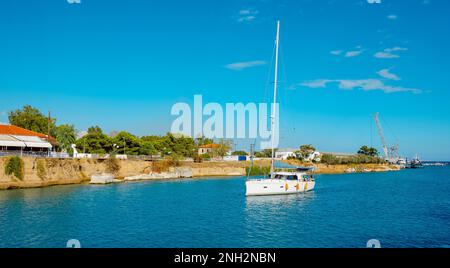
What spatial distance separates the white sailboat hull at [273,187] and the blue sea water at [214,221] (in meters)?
1.38

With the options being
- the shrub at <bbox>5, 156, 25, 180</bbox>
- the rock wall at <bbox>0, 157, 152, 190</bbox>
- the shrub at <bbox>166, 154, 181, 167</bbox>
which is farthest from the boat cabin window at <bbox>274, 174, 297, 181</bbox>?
the shrub at <bbox>166, 154, 181, 167</bbox>

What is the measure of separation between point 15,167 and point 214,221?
38.8 metres

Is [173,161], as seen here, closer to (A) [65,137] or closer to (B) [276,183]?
(A) [65,137]

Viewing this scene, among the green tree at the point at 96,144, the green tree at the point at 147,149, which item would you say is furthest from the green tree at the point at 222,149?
the green tree at the point at 96,144

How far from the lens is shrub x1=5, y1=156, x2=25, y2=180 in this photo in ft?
180

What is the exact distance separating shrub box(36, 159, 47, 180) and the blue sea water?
10026 millimetres

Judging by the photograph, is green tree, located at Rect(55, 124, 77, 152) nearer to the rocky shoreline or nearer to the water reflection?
the rocky shoreline

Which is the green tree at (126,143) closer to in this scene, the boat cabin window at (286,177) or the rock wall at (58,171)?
the rock wall at (58,171)

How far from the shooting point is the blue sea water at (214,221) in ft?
86.0

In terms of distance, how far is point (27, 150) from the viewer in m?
67.9
